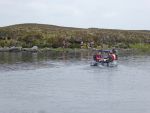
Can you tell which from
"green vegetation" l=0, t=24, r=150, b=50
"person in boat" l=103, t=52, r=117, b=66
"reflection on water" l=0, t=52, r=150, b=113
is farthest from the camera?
"green vegetation" l=0, t=24, r=150, b=50

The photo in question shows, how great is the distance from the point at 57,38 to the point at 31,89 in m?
73.4

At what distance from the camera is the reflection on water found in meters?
33.4

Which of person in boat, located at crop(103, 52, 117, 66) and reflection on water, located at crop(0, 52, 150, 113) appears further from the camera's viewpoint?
person in boat, located at crop(103, 52, 117, 66)

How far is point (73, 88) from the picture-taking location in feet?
139

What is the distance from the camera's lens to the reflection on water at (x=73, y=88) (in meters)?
33.4

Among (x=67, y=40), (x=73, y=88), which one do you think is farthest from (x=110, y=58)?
(x=67, y=40)

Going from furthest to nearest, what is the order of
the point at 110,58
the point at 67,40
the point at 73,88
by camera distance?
the point at 67,40
the point at 110,58
the point at 73,88

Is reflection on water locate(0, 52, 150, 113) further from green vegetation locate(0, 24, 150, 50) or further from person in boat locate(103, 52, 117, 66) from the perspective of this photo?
green vegetation locate(0, 24, 150, 50)

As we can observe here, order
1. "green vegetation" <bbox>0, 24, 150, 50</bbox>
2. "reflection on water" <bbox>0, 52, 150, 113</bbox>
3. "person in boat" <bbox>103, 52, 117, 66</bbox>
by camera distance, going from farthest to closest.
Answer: "green vegetation" <bbox>0, 24, 150, 50</bbox>
"person in boat" <bbox>103, 52, 117, 66</bbox>
"reflection on water" <bbox>0, 52, 150, 113</bbox>

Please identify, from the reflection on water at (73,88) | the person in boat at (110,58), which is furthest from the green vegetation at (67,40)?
the person in boat at (110,58)

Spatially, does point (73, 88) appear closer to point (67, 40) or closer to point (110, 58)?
point (110, 58)

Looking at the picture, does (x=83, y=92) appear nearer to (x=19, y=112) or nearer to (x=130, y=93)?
(x=130, y=93)

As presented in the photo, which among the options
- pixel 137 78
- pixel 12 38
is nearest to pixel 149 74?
pixel 137 78

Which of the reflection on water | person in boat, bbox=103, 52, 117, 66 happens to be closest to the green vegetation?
the reflection on water
